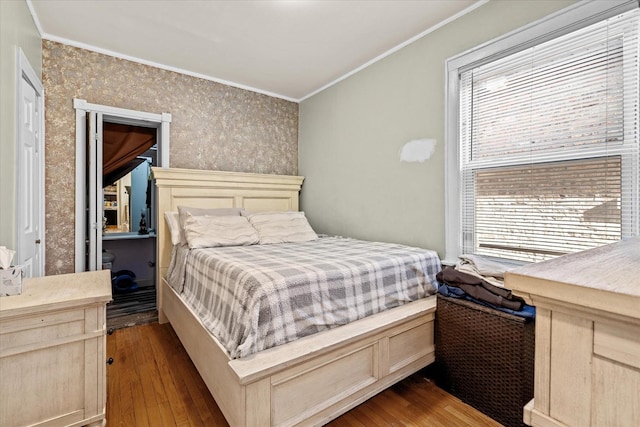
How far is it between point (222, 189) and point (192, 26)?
1.56 m

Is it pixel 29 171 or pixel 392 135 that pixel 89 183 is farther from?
pixel 392 135

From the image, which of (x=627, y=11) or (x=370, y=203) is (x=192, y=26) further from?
(x=627, y=11)

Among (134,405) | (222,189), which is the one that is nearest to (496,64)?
(222,189)

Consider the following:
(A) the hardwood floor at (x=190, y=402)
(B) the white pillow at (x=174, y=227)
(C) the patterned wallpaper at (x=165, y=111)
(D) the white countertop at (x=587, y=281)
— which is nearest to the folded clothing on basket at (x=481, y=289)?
(A) the hardwood floor at (x=190, y=402)

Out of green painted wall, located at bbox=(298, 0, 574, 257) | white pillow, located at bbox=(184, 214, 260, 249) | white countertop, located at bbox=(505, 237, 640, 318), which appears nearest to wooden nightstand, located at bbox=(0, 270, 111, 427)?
white pillow, located at bbox=(184, 214, 260, 249)

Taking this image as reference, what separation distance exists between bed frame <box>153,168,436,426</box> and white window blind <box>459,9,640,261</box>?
794 mm

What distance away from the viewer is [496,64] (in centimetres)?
215

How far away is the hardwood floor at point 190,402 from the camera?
1.66 m

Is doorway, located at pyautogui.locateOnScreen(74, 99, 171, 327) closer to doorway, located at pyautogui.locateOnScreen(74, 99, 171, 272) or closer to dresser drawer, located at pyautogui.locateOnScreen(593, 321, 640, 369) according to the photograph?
doorway, located at pyautogui.locateOnScreen(74, 99, 171, 272)

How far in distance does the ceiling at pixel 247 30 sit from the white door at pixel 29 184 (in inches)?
28.0

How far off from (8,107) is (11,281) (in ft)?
3.51

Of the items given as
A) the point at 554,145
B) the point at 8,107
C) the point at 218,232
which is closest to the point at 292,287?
the point at 218,232

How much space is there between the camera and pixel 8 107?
1787 millimetres

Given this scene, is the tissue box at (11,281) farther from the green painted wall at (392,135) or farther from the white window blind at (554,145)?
the white window blind at (554,145)
